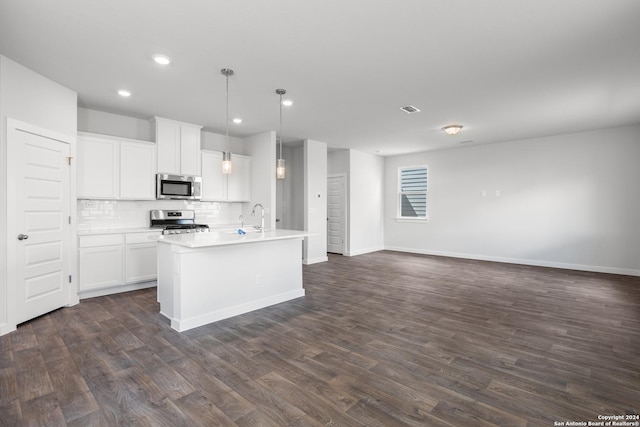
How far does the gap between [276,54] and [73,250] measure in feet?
11.4

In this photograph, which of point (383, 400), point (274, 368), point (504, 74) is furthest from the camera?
point (504, 74)

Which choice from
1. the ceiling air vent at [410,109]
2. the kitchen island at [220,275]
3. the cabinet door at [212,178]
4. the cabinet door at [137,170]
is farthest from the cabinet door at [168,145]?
the ceiling air vent at [410,109]

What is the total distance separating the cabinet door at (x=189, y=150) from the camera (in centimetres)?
540

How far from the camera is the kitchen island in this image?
322 centimetres

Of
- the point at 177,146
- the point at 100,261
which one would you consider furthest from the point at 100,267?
the point at 177,146

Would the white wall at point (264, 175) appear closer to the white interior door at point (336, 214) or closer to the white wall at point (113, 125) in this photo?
the white wall at point (113, 125)

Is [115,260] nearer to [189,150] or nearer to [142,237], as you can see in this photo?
[142,237]

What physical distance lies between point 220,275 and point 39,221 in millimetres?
2084

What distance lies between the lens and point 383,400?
207 centimetres

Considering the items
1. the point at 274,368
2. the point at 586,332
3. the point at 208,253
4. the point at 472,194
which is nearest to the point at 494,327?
the point at 586,332

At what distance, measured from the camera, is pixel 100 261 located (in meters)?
4.32

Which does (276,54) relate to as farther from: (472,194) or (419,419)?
(472,194)

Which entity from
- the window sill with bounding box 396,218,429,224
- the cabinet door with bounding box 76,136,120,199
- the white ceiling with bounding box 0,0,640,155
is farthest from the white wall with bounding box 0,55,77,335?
the window sill with bounding box 396,218,429,224

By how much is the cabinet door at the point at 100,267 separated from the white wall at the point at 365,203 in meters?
4.99
